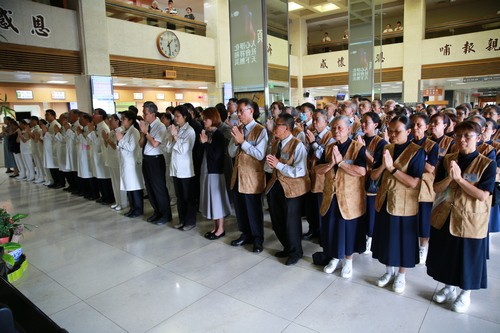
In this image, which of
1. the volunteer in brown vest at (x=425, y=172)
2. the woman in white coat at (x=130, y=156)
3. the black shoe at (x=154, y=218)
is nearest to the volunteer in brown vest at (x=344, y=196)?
the volunteer in brown vest at (x=425, y=172)

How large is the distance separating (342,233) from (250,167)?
1.12 metres

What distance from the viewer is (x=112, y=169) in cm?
537

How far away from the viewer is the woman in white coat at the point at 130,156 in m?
4.74

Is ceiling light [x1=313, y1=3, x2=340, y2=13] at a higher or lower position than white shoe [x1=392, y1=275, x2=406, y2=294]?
higher

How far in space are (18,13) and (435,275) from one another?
356 inches

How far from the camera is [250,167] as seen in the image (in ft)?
11.3

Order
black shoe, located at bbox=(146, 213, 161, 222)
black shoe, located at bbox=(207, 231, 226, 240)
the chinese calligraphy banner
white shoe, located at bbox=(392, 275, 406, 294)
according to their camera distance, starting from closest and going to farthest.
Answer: white shoe, located at bbox=(392, 275, 406, 294)
black shoe, located at bbox=(207, 231, 226, 240)
black shoe, located at bbox=(146, 213, 161, 222)
the chinese calligraphy banner

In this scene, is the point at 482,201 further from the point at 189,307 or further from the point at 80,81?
the point at 80,81

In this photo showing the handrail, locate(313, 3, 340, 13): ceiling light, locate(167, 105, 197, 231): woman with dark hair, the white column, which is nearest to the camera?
locate(167, 105, 197, 231): woman with dark hair

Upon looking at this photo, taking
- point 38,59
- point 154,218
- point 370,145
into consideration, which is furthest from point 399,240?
point 38,59

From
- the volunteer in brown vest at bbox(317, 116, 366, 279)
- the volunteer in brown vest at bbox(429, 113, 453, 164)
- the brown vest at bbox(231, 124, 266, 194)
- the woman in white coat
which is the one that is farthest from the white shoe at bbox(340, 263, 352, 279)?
the woman in white coat

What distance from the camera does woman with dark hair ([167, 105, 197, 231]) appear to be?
13.8 ft

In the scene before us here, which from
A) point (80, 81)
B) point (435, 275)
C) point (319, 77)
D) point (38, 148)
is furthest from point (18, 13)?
point (319, 77)

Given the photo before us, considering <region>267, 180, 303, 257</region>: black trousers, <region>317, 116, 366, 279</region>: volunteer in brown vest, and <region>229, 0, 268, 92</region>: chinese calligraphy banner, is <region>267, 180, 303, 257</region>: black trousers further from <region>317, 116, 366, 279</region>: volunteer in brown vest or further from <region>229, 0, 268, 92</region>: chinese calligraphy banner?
<region>229, 0, 268, 92</region>: chinese calligraphy banner
